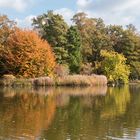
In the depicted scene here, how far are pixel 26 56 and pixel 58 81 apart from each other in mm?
4911

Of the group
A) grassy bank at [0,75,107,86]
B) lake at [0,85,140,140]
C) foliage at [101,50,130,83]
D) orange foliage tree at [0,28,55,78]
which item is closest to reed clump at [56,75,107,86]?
grassy bank at [0,75,107,86]

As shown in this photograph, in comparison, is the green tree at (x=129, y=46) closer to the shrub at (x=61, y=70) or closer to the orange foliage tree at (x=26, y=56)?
the shrub at (x=61, y=70)

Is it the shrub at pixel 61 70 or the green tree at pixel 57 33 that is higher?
the green tree at pixel 57 33

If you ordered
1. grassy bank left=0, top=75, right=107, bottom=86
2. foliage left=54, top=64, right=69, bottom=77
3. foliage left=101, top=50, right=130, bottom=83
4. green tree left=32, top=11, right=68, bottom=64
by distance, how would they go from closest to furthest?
grassy bank left=0, top=75, right=107, bottom=86, foliage left=54, top=64, right=69, bottom=77, green tree left=32, top=11, right=68, bottom=64, foliage left=101, top=50, right=130, bottom=83

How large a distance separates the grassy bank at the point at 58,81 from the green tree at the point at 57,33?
249 inches

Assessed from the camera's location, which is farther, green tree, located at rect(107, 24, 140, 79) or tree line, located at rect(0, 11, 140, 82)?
green tree, located at rect(107, 24, 140, 79)

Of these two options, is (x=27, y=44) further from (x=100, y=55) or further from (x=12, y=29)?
(x=100, y=55)

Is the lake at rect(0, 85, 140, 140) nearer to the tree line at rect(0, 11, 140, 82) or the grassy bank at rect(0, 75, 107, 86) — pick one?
the grassy bank at rect(0, 75, 107, 86)

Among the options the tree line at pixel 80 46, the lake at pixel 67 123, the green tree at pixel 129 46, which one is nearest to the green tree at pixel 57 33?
the tree line at pixel 80 46

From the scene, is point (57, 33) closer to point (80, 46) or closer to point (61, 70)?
point (80, 46)

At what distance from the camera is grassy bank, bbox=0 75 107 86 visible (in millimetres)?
50125

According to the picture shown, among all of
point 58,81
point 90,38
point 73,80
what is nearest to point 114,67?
point 90,38

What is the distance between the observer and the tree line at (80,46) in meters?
53.7

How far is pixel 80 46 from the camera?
2499 inches
